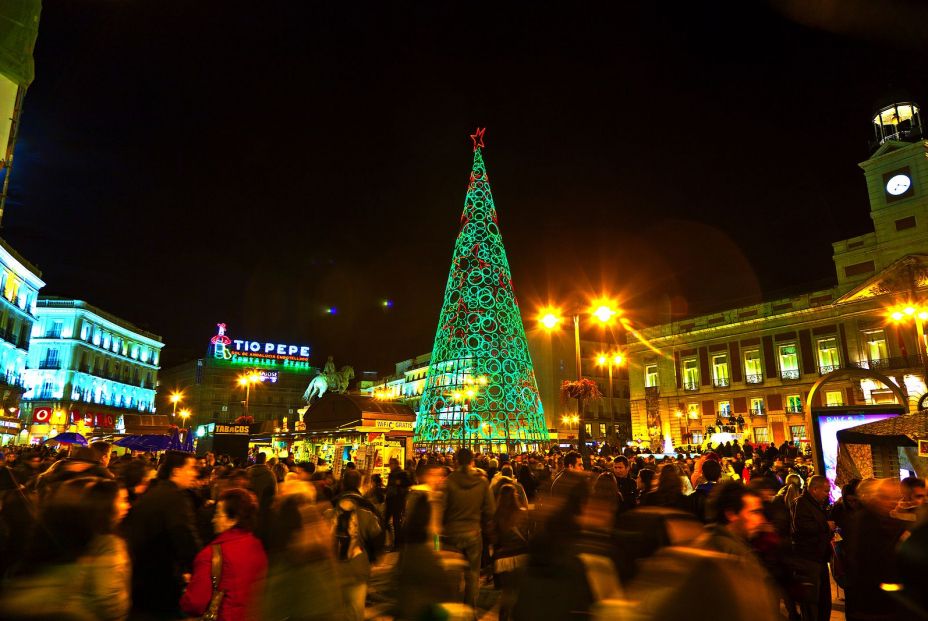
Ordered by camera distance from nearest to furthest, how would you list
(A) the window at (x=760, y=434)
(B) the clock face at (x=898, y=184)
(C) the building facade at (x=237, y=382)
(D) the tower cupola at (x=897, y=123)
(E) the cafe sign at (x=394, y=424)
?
(E) the cafe sign at (x=394, y=424)
(B) the clock face at (x=898, y=184)
(D) the tower cupola at (x=897, y=123)
(A) the window at (x=760, y=434)
(C) the building facade at (x=237, y=382)

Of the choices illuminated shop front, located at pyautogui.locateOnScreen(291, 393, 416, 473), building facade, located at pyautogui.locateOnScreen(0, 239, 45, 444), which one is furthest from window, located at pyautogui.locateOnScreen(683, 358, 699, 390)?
building facade, located at pyautogui.locateOnScreen(0, 239, 45, 444)

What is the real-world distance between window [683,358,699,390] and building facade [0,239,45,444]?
48587 mm

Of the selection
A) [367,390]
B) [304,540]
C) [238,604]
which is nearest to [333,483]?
[238,604]

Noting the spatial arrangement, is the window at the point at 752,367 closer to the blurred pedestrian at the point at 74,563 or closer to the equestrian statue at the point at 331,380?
the equestrian statue at the point at 331,380

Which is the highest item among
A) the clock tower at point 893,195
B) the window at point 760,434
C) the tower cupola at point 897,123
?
the tower cupola at point 897,123

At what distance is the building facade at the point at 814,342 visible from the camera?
114 ft

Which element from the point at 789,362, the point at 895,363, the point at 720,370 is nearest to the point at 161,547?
the point at 895,363

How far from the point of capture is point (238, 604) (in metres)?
3.31

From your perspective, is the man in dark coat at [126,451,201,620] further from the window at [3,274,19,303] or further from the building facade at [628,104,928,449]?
the window at [3,274,19,303]

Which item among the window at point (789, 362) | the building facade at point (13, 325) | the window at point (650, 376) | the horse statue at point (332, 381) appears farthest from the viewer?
the horse statue at point (332, 381)

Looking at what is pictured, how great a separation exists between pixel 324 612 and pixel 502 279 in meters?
20.9

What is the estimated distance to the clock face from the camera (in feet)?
116

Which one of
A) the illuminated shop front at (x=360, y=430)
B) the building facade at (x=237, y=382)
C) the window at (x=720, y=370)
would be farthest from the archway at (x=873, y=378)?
the building facade at (x=237, y=382)

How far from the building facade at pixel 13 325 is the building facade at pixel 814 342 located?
46899 millimetres
